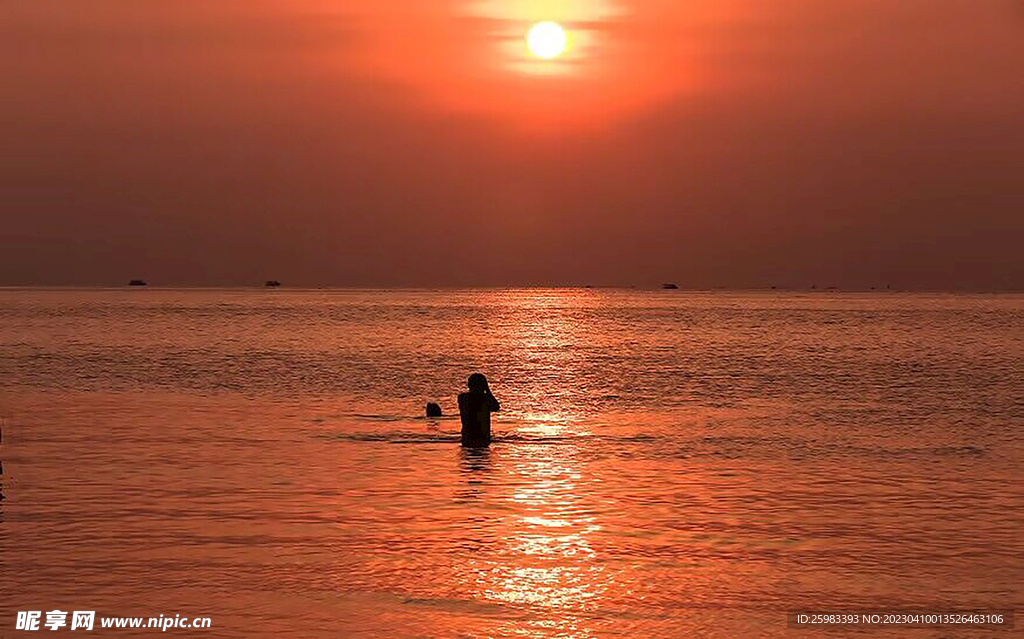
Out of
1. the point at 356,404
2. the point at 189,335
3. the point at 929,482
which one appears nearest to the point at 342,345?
the point at 189,335

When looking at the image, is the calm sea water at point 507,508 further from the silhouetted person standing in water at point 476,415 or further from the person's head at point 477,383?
the person's head at point 477,383

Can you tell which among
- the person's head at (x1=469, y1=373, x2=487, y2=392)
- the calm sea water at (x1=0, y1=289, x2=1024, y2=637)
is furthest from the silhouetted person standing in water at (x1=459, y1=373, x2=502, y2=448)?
the calm sea water at (x1=0, y1=289, x2=1024, y2=637)

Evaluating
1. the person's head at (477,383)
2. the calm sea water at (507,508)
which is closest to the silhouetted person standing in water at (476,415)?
the person's head at (477,383)

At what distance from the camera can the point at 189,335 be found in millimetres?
142625

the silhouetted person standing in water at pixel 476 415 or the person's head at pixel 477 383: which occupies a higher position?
the person's head at pixel 477 383

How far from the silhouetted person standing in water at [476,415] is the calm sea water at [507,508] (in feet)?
3.04

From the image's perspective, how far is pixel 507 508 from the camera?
2648cm

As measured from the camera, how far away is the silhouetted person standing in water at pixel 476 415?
3541cm

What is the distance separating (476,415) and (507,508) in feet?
32.7

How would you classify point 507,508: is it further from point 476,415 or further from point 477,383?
point 476,415

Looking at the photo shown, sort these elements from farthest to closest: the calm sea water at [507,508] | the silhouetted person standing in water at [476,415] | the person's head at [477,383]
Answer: the silhouetted person standing in water at [476,415] → the person's head at [477,383] → the calm sea water at [507,508]

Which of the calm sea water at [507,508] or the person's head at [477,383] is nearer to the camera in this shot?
the calm sea water at [507,508]

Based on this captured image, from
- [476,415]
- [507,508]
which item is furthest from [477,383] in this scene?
[507,508]

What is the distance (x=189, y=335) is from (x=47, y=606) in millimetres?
127480
